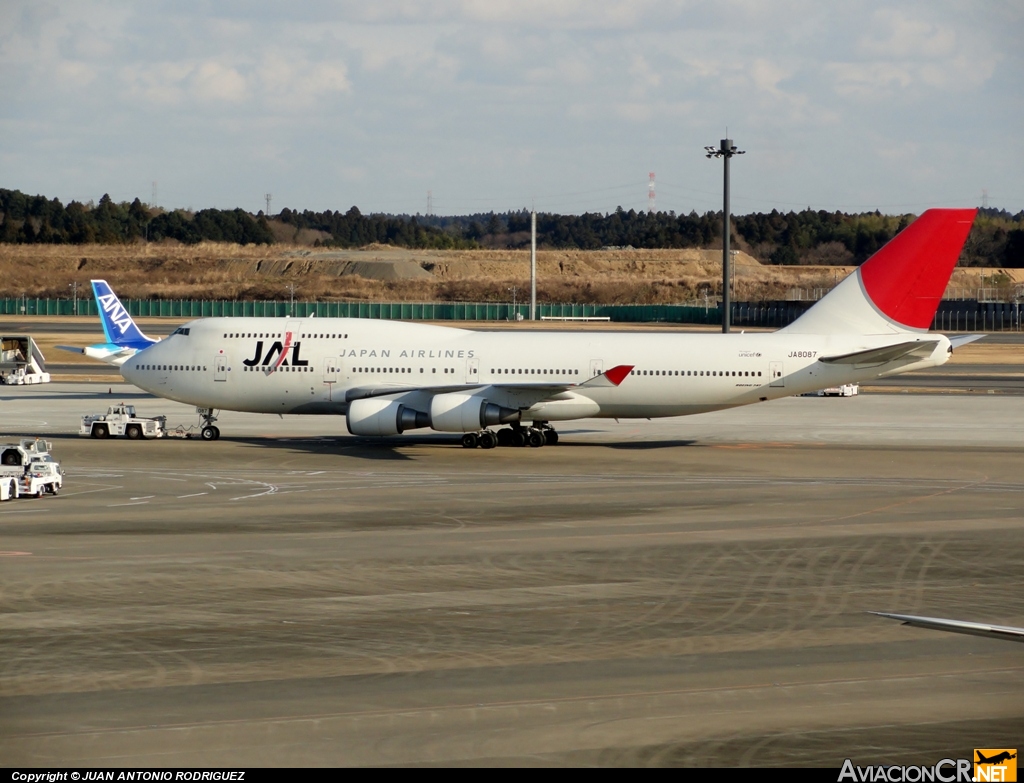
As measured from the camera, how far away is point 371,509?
3384cm

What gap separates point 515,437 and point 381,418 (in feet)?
18.8

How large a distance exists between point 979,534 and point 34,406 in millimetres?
46574

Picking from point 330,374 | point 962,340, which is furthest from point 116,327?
point 962,340

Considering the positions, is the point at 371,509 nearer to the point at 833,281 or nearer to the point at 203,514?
the point at 203,514

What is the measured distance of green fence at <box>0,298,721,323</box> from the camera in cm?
14862

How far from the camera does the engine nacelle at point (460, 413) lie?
45750mm

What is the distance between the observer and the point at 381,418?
4588 centimetres

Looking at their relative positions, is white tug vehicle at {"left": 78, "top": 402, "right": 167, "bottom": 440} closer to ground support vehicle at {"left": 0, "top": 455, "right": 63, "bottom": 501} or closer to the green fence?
ground support vehicle at {"left": 0, "top": 455, "right": 63, "bottom": 501}

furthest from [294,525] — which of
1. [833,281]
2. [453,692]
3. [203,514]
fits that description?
[833,281]

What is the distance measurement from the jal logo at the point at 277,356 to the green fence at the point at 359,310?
3801 inches

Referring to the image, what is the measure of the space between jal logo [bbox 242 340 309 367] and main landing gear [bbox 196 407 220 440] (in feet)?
9.52

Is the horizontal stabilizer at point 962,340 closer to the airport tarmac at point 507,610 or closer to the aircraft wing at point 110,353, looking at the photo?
the airport tarmac at point 507,610

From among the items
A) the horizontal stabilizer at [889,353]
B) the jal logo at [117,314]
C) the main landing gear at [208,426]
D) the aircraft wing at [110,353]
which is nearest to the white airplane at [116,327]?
the jal logo at [117,314]

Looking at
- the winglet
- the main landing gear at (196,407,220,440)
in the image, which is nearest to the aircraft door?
the main landing gear at (196,407,220,440)
